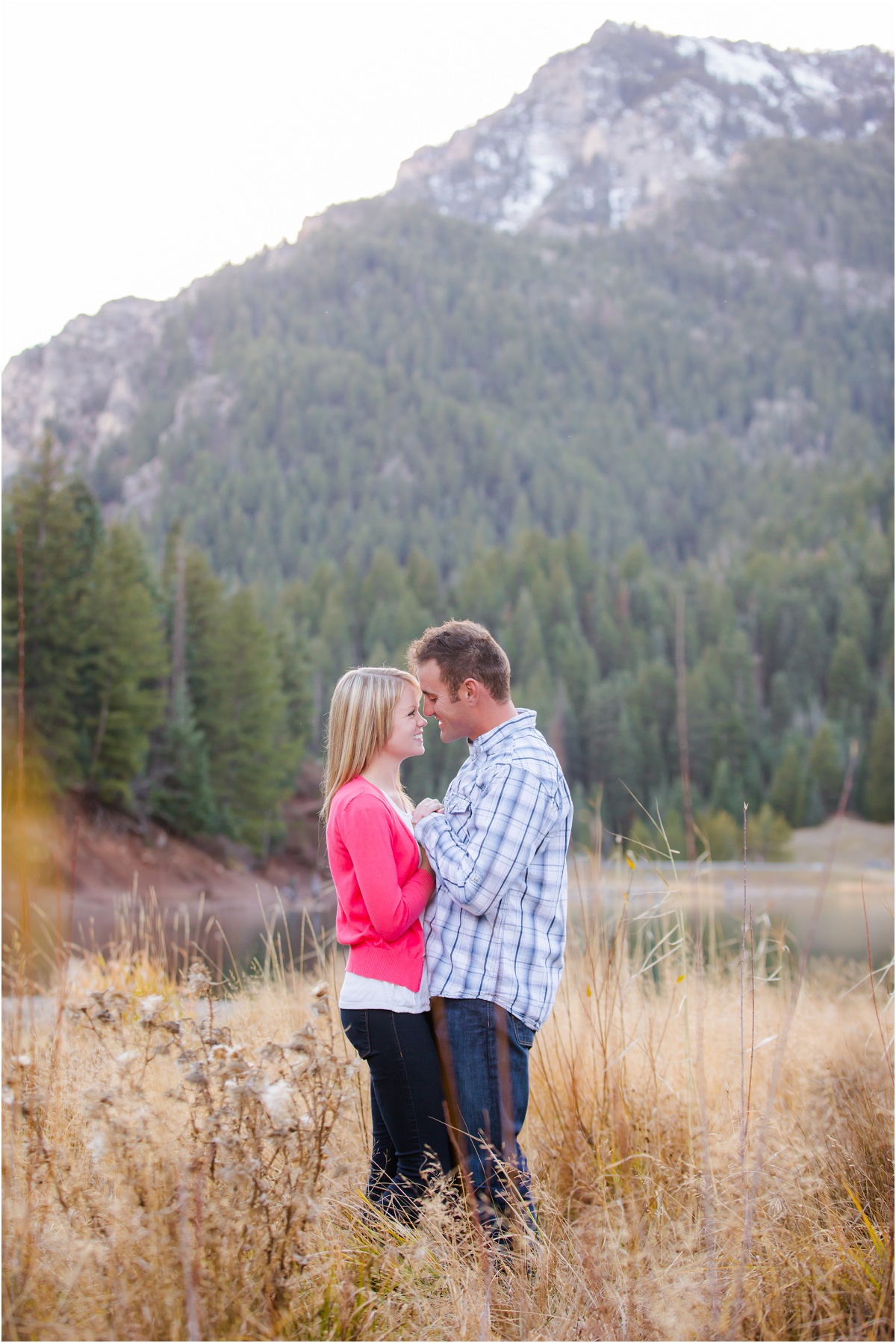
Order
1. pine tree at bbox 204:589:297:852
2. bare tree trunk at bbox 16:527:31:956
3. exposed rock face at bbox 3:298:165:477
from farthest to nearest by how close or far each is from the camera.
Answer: exposed rock face at bbox 3:298:165:477, pine tree at bbox 204:589:297:852, bare tree trunk at bbox 16:527:31:956

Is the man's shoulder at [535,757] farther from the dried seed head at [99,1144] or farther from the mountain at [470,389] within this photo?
the mountain at [470,389]

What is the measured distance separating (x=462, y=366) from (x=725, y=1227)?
496 feet

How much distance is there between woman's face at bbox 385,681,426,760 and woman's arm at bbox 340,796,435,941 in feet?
0.57

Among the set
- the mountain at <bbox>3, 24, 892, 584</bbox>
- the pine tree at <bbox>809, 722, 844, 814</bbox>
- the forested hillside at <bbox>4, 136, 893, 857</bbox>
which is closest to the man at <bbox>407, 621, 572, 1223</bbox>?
the forested hillside at <bbox>4, 136, 893, 857</bbox>

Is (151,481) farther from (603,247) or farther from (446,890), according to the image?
(446,890)

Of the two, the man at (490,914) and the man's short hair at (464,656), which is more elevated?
the man's short hair at (464,656)

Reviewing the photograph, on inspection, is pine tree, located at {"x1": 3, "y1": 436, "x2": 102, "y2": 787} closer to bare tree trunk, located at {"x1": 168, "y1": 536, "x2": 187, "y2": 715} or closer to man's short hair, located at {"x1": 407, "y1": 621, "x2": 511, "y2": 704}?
bare tree trunk, located at {"x1": 168, "y1": 536, "x2": 187, "y2": 715}

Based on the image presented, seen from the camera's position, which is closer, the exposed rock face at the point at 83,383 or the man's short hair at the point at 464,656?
the man's short hair at the point at 464,656

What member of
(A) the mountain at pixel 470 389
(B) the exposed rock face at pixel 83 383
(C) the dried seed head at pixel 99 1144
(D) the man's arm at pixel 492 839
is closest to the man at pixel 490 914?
(D) the man's arm at pixel 492 839

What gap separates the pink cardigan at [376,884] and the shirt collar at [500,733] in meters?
0.30

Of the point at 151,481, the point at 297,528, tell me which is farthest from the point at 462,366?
the point at 297,528

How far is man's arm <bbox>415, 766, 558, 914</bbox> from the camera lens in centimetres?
272

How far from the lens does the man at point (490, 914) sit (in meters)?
2.76

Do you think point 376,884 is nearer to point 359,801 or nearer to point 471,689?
point 359,801
